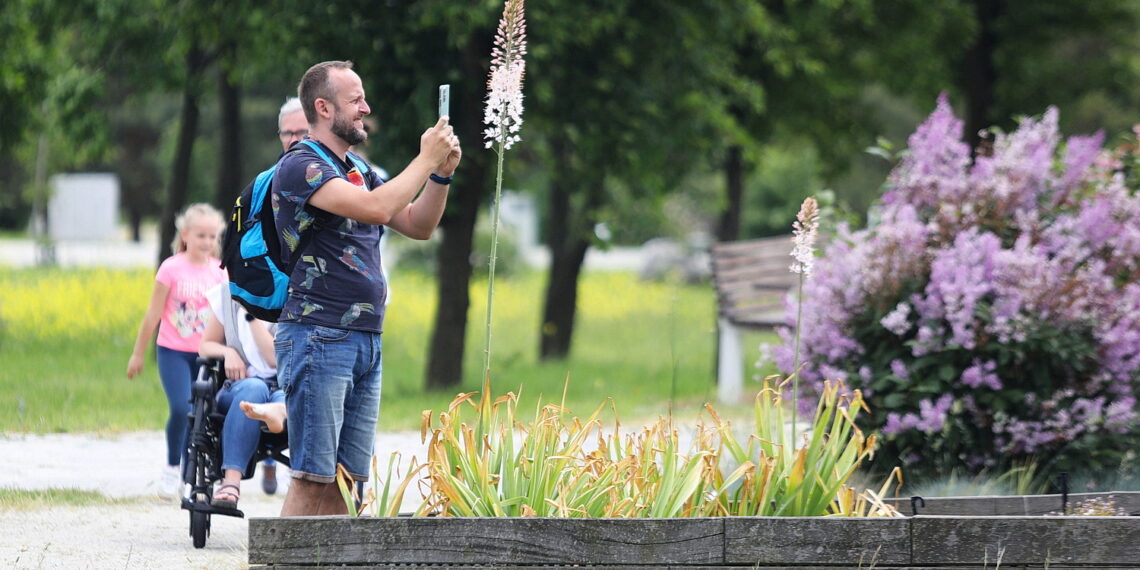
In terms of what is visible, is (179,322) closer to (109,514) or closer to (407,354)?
(109,514)

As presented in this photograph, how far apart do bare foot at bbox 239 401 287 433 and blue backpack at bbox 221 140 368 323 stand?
1.04 metres

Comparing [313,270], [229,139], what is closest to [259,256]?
[313,270]

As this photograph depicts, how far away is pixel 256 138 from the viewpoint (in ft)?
118

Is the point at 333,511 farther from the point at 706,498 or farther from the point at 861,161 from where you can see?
the point at 861,161

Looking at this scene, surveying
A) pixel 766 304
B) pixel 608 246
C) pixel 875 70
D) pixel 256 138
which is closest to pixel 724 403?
pixel 766 304

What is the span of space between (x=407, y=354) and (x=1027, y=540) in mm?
14993

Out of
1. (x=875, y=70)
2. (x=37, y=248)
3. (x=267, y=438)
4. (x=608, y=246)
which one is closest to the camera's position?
(x=267, y=438)

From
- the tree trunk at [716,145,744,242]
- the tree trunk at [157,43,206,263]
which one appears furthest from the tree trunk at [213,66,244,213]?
the tree trunk at [716,145,744,242]

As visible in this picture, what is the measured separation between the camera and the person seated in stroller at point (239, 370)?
605 cm

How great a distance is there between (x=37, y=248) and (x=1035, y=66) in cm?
1947

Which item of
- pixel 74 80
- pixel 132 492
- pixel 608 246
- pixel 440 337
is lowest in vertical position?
pixel 132 492

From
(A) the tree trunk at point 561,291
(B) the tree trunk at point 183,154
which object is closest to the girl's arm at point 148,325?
(B) the tree trunk at point 183,154

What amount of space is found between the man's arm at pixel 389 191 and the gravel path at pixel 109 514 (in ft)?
5.71

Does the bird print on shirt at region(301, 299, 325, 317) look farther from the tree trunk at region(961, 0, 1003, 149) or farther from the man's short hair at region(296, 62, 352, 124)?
the tree trunk at region(961, 0, 1003, 149)
